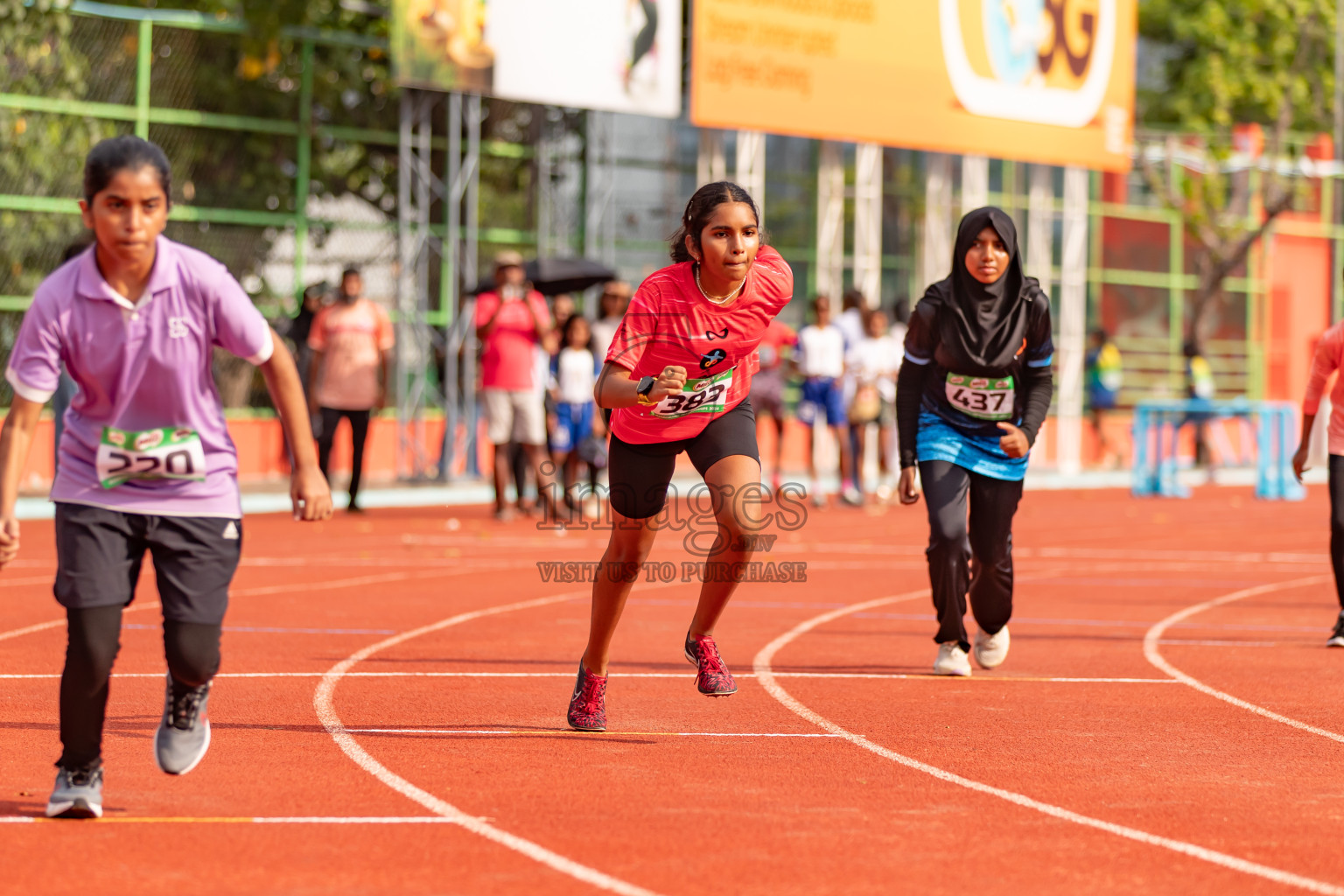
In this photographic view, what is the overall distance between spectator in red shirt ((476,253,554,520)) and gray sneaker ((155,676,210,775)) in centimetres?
1114

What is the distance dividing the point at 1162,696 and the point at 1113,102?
21076 mm

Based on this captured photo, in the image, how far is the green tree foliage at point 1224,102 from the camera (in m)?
32.4

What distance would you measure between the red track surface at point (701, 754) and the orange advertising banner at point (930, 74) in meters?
12.2

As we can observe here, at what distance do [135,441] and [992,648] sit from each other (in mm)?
4740

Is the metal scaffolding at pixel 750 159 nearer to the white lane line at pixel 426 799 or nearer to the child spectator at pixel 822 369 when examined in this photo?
the child spectator at pixel 822 369

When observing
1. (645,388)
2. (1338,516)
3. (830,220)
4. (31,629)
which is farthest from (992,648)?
(830,220)

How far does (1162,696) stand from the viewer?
8.16 metres

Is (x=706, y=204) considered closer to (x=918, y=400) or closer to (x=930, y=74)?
(x=918, y=400)

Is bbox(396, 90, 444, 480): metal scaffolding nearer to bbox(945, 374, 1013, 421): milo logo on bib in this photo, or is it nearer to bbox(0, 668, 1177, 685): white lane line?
bbox(0, 668, 1177, 685): white lane line

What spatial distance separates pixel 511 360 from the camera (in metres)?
16.7

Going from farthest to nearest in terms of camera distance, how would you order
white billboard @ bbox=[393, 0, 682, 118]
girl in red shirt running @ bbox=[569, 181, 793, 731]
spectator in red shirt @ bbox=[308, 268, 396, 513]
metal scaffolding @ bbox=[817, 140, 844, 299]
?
1. metal scaffolding @ bbox=[817, 140, 844, 299]
2. white billboard @ bbox=[393, 0, 682, 118]
3. spectator in red shirt @ bbox=[308, 268, 396, 513]
4. girl in red shirt running @ bbox=[569, 181, 793, 731]

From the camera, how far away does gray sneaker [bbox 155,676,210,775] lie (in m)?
5.51

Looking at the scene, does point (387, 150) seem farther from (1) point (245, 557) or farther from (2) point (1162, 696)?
(2) point (1162, 696)

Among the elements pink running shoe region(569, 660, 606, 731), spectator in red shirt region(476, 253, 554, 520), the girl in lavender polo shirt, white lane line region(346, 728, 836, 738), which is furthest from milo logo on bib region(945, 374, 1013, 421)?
spectator in red shirt region(476, 253, 554, 520)
